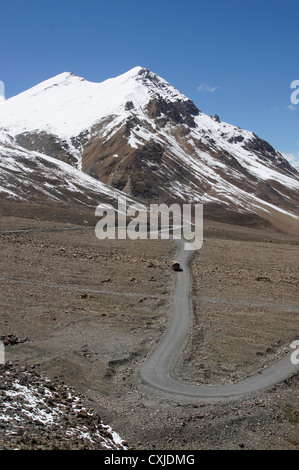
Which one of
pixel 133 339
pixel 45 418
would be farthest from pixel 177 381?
pixel 45 418

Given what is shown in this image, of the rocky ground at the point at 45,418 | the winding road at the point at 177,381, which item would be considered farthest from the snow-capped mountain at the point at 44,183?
the rocky ground at the point at 45,418

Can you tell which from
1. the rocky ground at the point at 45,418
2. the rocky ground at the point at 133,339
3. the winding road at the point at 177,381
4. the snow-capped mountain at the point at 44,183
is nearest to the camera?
→ the rocky ground at the point at 45,418

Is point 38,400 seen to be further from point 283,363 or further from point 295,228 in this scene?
point 295,228

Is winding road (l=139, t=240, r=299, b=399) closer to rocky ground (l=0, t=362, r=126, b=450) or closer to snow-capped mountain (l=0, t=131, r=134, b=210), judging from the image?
rocky ground (l=0, t=362, r=126, b=450)

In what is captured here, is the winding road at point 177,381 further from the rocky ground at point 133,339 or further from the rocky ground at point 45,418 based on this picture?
the rocky ground at point 45,418

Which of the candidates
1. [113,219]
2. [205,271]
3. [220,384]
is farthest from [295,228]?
[220,384]

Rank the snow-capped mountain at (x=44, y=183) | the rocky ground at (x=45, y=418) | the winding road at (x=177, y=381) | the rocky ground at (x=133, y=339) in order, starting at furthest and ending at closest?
the snow-capped mountain at (x=44, y=183), the winding road at (x=177, y=381), the rocky ground at (x=133, y=339), the rocky ground at (x=45, y=418)

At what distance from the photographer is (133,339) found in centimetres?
3234

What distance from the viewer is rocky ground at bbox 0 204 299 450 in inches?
824

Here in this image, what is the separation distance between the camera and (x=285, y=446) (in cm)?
2095

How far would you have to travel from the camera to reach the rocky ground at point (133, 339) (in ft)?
68.6

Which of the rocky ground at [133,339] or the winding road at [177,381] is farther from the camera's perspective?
the winding road at [177,381]

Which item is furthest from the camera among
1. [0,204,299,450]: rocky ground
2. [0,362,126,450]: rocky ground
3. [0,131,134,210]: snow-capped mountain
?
[0,131,134,210]: snow-capped mountain

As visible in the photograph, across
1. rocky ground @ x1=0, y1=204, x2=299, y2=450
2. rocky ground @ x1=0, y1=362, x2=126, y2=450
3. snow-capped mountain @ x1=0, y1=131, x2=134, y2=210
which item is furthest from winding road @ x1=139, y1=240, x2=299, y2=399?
snow-capped mountain @ x1=0, y1=131, x2=134, y2=210
